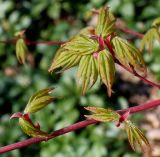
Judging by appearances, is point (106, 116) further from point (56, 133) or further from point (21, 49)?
point (21, 49)

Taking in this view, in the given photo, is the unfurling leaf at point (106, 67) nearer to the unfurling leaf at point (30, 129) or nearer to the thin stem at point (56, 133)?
the thin stem at point (56, 133)

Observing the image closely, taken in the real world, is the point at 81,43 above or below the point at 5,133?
above

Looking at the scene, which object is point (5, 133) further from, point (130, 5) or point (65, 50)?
point (65, 50)

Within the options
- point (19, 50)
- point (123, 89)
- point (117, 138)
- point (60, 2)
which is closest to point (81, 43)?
point (19, 50)

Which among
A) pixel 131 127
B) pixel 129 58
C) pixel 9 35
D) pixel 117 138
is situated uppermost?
pixel 129 58

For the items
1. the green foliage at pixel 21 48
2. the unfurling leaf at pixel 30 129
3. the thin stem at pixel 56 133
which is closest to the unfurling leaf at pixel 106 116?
the thin stem at pixel 56 133

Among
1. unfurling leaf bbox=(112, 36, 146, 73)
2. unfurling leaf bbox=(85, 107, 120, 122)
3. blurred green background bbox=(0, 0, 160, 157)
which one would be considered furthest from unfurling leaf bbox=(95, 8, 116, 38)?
blurred green background bbox=(0, 0, 160, 157)
